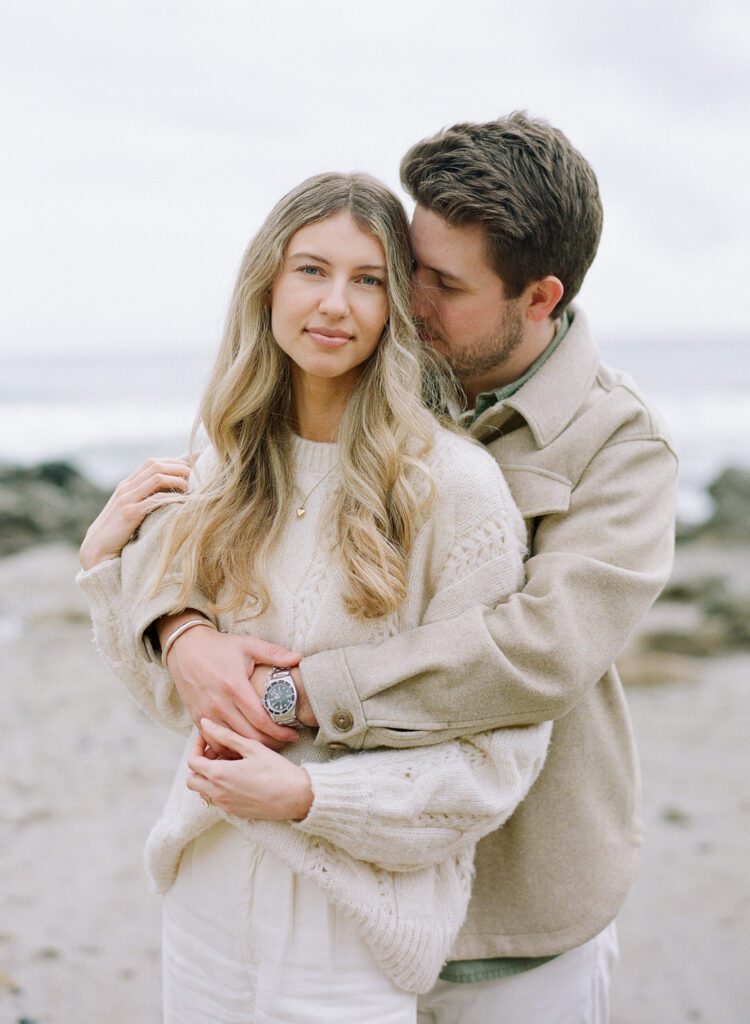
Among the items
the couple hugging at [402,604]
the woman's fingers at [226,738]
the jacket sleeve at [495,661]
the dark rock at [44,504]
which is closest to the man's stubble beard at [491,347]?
the couple hugging at [402,604]

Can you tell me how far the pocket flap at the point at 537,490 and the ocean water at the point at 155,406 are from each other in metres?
10.4

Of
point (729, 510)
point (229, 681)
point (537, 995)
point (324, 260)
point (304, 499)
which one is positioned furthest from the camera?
point (729, 510)

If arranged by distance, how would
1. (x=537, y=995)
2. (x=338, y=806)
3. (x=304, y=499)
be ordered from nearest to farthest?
(x=338, y=806) < (x=304, y=499) < (x=537, y=995)

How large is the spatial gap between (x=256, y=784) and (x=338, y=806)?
0.48 feet

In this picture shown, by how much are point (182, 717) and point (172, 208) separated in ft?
106

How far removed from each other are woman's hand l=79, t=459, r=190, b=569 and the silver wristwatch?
48cm

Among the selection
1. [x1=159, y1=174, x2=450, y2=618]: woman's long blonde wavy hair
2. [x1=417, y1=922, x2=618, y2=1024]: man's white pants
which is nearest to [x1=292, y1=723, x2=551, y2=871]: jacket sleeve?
[x1=159, y1=174, x2=450, y2=618]: woman's long blonde wavy hair

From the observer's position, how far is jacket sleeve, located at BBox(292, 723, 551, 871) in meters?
1.70

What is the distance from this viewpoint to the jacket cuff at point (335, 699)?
175 centimetres

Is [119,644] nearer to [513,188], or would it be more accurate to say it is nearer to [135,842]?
[513,188]

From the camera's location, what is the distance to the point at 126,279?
40.7m

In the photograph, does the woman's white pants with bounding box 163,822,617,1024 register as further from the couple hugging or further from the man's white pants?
the man's white pants

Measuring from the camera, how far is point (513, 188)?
2.11 meters

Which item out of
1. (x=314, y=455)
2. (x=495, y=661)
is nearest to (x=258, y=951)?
(x=495, y=661)
